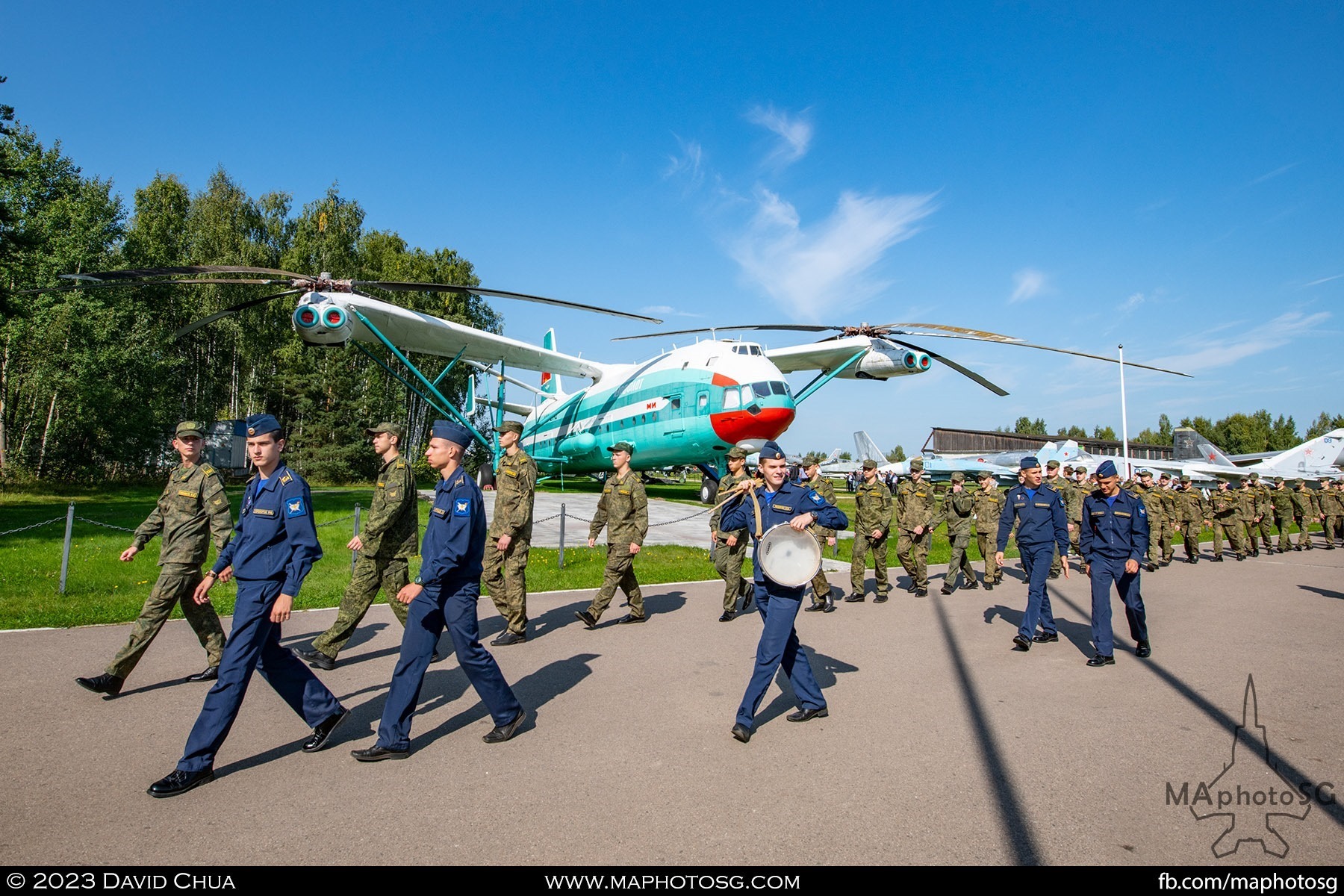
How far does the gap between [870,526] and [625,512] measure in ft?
12.7

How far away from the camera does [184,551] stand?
5.31m

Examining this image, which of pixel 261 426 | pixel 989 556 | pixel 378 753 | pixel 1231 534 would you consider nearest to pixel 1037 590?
pixel 989 556

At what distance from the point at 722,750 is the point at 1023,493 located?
5.62 meters

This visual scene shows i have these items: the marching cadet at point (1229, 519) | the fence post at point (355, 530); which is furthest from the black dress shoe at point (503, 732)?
the marching cadet at point (1229, 519)

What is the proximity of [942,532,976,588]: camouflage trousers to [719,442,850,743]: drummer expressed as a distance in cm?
673

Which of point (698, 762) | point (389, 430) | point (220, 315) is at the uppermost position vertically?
point (220, 315)

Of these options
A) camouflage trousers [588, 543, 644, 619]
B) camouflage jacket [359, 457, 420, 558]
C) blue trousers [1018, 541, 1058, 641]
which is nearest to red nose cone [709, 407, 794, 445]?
camouflage trousers [588, 543, 644, 619]

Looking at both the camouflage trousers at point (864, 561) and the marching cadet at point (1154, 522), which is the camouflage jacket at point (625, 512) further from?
the marching cadet at point (1154, 522)

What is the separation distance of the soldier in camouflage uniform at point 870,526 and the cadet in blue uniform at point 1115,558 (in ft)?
9.95

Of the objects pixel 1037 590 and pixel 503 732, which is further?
pixel 1037 590

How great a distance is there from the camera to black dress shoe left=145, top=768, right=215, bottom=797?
341 cm

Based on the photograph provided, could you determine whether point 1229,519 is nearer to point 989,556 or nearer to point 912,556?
point 989,556

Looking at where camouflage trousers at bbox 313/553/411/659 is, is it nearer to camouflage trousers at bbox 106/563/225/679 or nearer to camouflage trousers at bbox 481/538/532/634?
camouflage trousers at bbox 106/563/225/679
